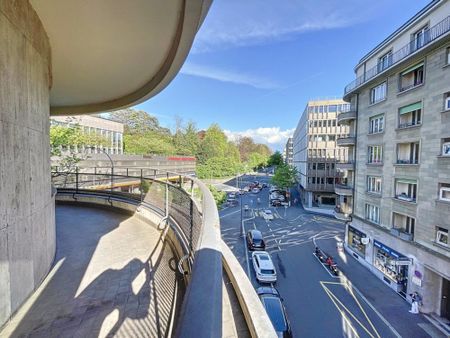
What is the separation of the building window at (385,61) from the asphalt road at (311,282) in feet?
45.0

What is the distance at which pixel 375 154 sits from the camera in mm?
17016

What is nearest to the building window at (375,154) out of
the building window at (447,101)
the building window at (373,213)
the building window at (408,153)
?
the building window at (408,153)

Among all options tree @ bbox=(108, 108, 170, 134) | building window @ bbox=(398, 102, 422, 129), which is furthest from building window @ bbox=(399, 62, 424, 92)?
tree @ bbox=(108, 108, 170, 134)

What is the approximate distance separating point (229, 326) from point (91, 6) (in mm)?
4085

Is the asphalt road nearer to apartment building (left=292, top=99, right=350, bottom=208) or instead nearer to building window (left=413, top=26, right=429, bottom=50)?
apartment building (left=292, top=99, right=350, bottom=208)

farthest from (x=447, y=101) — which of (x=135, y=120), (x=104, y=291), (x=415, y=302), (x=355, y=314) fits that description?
(x=135, y=120)

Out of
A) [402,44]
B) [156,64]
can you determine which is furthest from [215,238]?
[402,44]

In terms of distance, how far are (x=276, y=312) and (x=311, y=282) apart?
6.26 metres

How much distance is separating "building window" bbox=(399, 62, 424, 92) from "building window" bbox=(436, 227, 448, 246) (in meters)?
7.45

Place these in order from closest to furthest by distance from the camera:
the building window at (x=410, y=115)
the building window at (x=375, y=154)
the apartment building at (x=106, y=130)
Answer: the building window at (x=410, y=115) < the building window at (x=375, y=154) < the apartment building at (x=106, y=130)

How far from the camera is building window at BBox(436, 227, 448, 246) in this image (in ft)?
36.3

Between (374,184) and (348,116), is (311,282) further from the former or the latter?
(348,116)

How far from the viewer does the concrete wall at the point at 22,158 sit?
240 centimetres

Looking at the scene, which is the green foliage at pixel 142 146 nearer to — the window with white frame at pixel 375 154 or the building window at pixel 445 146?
the window with white frame at pixel 375 154
